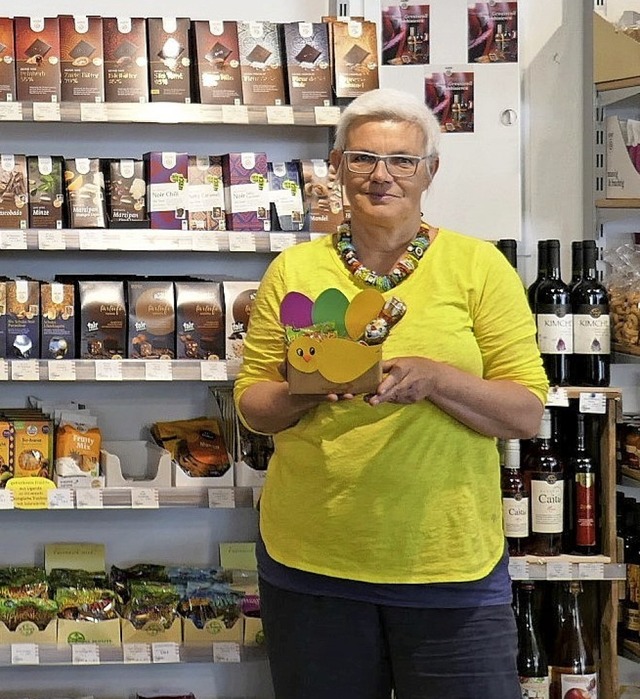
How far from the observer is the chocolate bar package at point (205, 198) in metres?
2.90

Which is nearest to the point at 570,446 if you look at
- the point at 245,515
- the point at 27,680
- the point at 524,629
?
the point at 524,629

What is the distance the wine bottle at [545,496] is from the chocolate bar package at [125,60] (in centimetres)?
137

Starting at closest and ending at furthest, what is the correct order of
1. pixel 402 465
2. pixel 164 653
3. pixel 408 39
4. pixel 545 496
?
pixel 402 465 → pixel 545 496 → pixel 164 653 → pixel 408 39

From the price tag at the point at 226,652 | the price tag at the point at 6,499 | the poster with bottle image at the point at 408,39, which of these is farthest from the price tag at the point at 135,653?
the poster with bottle image at the point at 408,39

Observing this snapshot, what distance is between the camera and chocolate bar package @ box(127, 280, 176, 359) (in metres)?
2.88

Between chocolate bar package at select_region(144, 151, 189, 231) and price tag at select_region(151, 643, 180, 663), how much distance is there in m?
1.11

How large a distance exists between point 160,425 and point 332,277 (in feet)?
4.39

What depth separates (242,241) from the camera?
2.84m

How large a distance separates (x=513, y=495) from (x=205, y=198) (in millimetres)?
1132

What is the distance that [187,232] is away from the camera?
2.83 meters

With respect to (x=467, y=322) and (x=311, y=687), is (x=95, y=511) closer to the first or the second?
(x=311, y=687)

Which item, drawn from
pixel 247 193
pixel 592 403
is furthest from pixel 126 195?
pixel 592 403

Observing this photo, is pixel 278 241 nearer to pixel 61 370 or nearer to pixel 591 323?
pixel 61 370

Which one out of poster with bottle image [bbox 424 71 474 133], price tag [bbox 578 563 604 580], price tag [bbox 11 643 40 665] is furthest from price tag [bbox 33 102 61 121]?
price tag [bbox 578 563 604 580]
